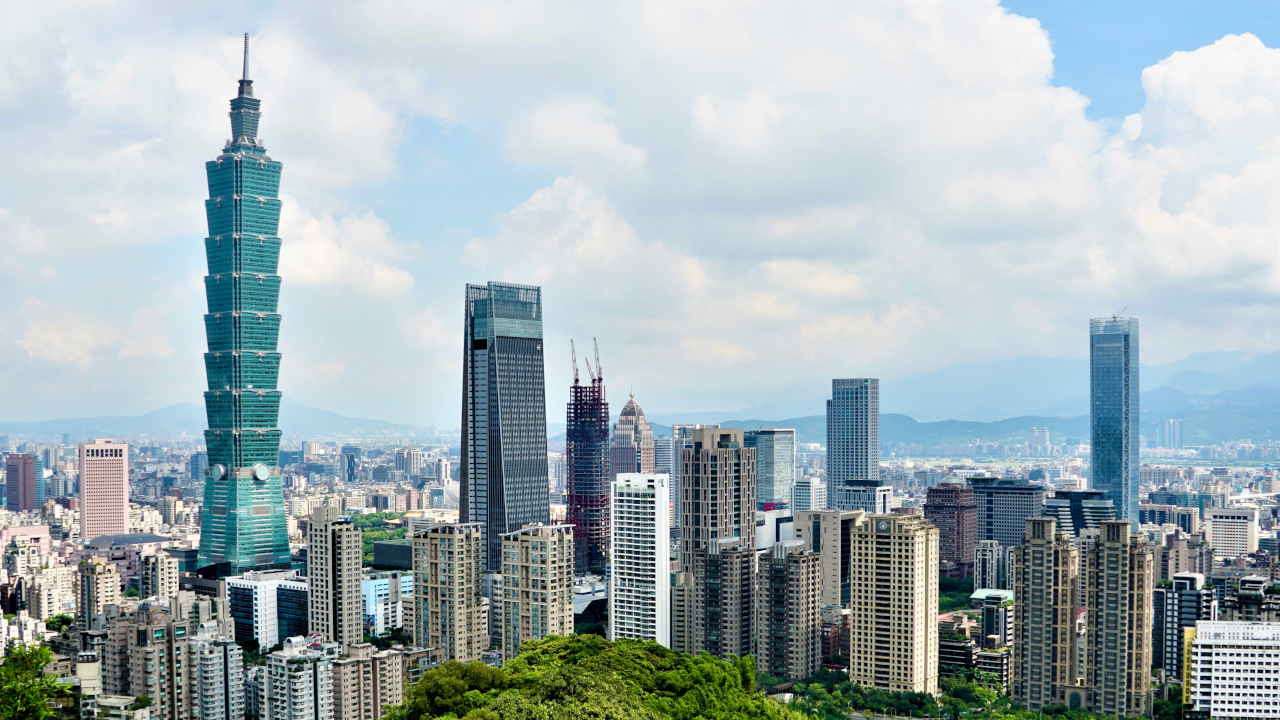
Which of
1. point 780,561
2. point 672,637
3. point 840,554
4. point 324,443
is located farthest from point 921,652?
point 324,443

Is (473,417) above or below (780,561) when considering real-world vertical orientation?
above

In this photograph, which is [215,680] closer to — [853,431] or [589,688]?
[589,688]

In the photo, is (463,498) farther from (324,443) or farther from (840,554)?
Result: (324,443)

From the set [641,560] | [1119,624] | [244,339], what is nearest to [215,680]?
[641,560]

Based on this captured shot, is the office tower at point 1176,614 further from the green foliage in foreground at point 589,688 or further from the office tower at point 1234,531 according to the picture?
the office tower at point 1234,531

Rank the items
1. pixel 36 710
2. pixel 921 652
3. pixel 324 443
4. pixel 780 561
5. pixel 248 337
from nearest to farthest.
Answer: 1. pixel 36 710
2. pixel 921 652
3. pixel 780 561
4. pixel 248 337
5. pixel 324 443
